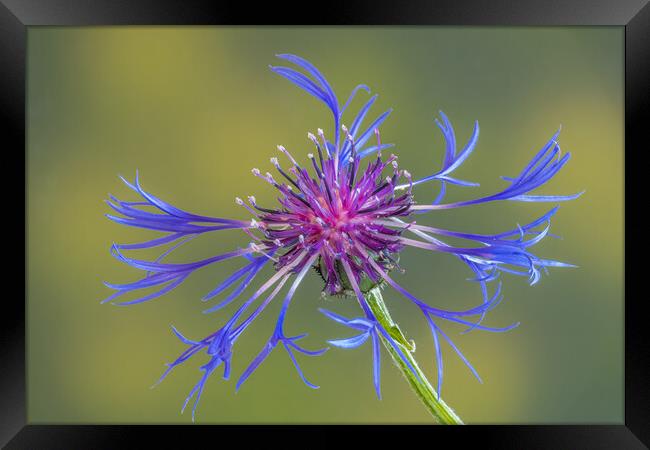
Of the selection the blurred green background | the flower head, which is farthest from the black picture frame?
the flower head

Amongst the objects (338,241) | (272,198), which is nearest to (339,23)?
(338,241)

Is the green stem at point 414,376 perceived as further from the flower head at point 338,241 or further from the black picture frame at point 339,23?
the black picture frame at point 339,23

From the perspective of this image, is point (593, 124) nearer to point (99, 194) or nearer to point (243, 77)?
point (243, 77)

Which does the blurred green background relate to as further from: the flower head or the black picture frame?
the flower head

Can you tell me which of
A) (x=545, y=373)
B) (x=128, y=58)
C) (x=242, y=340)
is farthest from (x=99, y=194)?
(x=545, y=373)

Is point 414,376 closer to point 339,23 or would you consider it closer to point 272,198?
point 339,23

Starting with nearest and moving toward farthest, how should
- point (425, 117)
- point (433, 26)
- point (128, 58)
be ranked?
point (433, 26)
point (128, 58)
point (425, 117)
